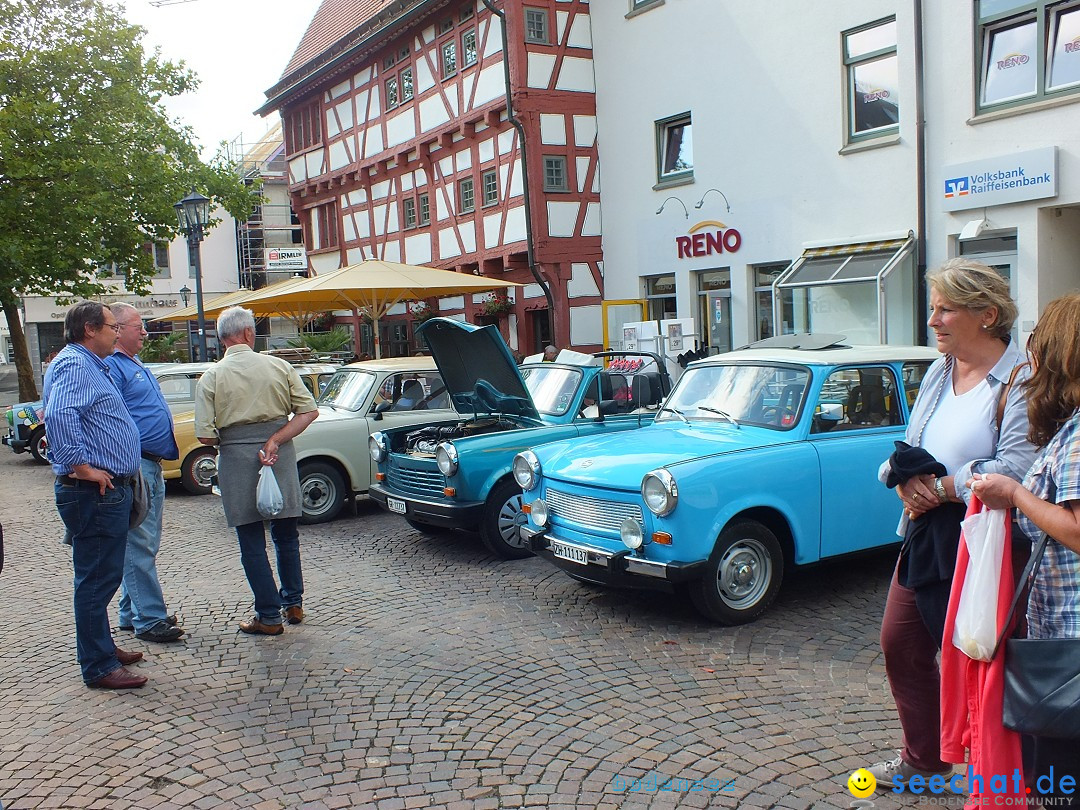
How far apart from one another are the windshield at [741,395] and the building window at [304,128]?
24.7m

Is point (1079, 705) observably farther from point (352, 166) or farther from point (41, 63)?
point (352, 166)

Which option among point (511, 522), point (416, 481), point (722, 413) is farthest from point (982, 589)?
point (416, 481)

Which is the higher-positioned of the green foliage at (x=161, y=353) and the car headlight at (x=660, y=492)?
the green foliage at (x=161, y=353)

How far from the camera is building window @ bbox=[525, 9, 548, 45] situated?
19781mm

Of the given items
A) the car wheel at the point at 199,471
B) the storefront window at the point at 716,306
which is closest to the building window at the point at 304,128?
the storefront window at the point at 716,306

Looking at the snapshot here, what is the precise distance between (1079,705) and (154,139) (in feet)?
83.5

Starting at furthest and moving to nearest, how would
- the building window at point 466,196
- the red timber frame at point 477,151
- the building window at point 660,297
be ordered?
the building window at point 466,196, the red timber frame at point 477,151, the building window at point 660,297

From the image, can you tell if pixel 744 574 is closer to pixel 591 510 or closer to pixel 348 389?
pixel 591 510

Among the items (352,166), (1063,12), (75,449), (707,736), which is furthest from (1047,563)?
(352,166)

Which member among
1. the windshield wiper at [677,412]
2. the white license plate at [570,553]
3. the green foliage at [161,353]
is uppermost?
the green foliage at [161,353]

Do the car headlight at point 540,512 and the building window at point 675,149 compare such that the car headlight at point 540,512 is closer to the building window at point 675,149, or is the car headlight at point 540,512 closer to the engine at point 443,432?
the engine at point 443,432

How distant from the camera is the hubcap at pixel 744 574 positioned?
18.2ft

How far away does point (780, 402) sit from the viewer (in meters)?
6.22

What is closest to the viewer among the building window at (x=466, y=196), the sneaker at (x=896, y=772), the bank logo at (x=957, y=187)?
the sneaker at (x=896, y=772)
